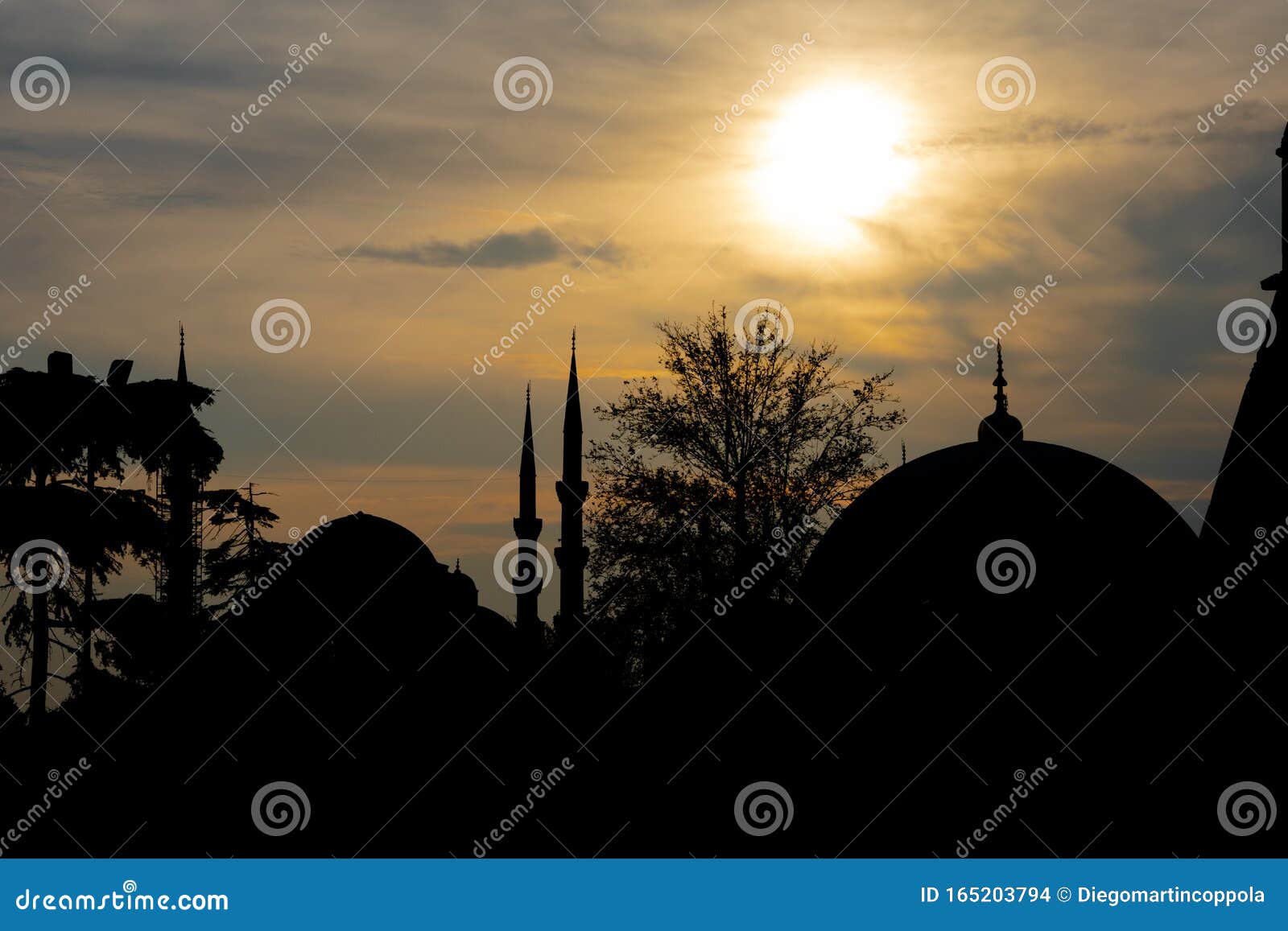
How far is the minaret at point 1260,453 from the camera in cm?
2680

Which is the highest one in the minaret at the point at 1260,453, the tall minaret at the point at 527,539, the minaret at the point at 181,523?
the minaret at the point at 1260,453

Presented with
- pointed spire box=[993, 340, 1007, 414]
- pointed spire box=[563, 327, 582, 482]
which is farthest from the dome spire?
pointed spire box=[563, 327, 582, 482]

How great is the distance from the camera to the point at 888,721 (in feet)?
89.4

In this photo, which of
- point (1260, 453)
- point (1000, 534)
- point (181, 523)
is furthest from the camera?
point (181, 523)

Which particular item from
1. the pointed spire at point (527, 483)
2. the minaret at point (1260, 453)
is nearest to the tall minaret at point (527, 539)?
the pointed spire at point (527, 483)

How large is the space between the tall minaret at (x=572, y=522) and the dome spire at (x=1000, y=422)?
36.6ft

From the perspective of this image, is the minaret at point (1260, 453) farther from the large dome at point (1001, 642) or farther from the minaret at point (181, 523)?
the minaret at point (181, 523)

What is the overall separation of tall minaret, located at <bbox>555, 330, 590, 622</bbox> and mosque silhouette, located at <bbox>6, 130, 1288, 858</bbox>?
697cm

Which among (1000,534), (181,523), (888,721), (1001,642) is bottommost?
(181,523)

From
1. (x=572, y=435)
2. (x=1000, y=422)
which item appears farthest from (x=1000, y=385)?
(x=572, y=435)

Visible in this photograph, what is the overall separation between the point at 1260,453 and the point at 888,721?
8948mm

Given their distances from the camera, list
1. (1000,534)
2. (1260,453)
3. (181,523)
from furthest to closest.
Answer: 1. (181,523)
2. (1000,534)
3. (1260,453)

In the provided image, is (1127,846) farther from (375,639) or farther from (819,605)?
(375,639)

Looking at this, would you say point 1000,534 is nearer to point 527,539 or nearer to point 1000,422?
point 1000,422
